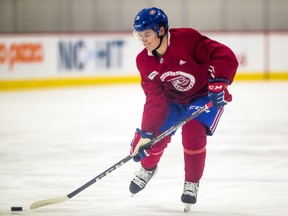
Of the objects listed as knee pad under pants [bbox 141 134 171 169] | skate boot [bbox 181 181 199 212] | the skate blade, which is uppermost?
knee pad under pants [bbox 141 134 171 169]

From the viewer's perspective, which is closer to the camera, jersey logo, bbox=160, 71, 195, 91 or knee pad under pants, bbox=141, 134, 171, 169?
jersey logo, bbox=160, 71, 195, 91

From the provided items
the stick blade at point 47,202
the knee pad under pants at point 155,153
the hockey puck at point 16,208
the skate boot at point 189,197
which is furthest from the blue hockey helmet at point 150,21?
the hockey puck at point 16,208

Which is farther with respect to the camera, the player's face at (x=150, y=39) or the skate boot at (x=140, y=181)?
the skate boot at (x=140, y=181)

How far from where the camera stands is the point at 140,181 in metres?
4.15

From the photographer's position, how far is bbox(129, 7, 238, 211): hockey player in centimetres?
377

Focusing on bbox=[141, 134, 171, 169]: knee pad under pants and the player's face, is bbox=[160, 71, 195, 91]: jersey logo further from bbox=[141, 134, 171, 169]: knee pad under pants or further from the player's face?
bbox=[141, 134, 171, 169]: knee pad under pants

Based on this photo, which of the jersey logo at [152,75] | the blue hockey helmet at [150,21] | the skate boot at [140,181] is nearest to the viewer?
the blue hockey helmet at [150,21]

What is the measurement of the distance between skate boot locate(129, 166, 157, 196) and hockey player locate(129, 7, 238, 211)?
0.52 feet

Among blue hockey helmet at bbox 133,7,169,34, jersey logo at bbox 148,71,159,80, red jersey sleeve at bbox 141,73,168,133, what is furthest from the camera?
red jersey sleeve at bbox 141,73,168,133

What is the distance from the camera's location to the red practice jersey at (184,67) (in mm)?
3771

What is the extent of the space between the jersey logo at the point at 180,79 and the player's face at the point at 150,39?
0.15m

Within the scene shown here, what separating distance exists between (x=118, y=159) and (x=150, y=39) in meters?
1.88

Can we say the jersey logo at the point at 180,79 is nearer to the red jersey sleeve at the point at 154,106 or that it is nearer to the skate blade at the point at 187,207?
the red jersey sleeve at the point at 154,106

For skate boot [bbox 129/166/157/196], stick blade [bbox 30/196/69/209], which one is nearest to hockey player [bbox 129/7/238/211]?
skate boot [bbox 129/166/157/196]
